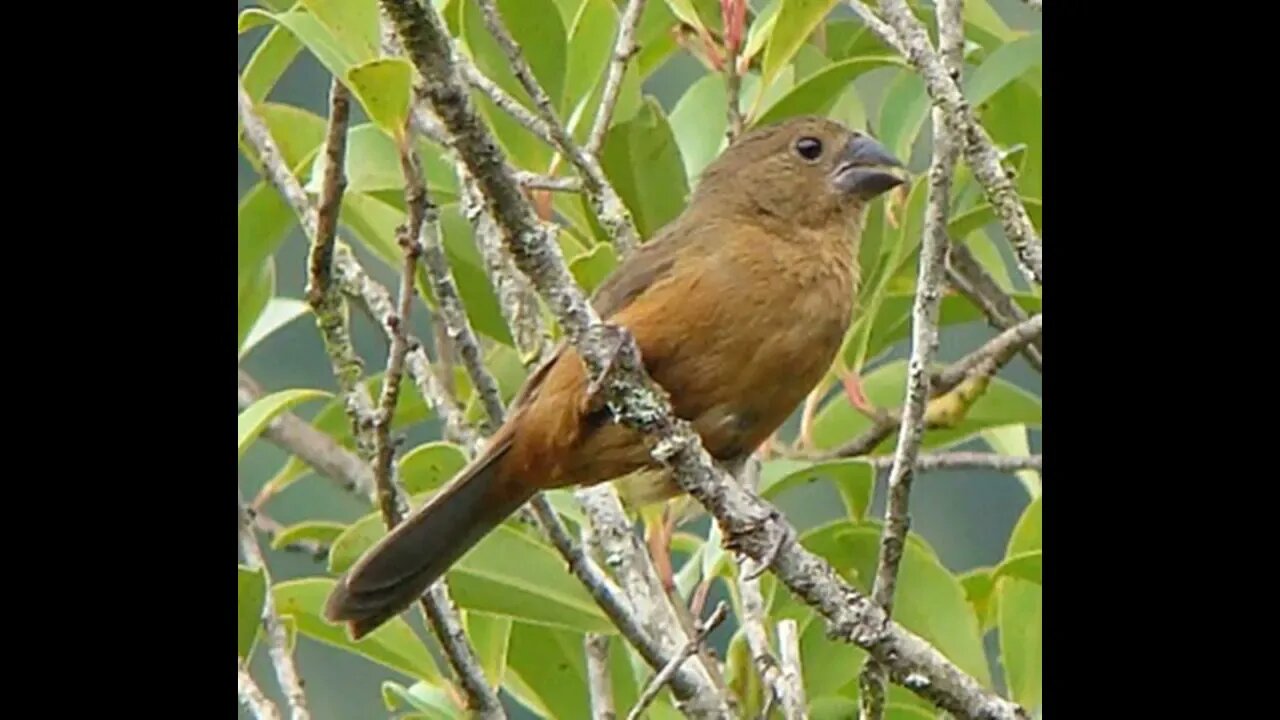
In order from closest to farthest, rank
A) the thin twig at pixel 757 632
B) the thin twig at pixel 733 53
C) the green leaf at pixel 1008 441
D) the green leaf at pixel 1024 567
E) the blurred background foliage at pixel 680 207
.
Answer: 1. the thin twig at pixel 757 632
2. the green leaf at pixel 1024 567
3. the blurred background foliage at pixel 680 207
4. the thin twig at pixel 733 53
5. the green leaf at pixel 1008 441

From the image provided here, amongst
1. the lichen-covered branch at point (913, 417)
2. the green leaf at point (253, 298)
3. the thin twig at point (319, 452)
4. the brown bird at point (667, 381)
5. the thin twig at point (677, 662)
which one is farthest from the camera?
the thin twig at point (319, 452)

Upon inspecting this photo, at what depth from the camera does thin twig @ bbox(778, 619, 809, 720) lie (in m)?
3.01

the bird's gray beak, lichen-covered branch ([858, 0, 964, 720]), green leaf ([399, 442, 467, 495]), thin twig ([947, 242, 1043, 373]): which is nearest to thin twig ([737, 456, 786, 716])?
lichen-covered branch ([858, 0, 964, 720])

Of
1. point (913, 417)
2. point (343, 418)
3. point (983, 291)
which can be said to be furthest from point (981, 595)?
point (343, 418)

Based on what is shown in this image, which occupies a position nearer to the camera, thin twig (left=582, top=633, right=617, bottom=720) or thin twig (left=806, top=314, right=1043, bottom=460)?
thin twig (left=582, top=633, right=617, bottom=720)

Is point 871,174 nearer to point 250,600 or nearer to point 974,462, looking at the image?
point 974,462

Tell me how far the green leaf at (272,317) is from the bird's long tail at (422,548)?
2.19 ft

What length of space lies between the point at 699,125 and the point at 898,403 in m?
0.70

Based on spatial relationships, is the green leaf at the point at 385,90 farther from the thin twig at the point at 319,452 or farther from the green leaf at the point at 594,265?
the thin twig at the point at 319,452

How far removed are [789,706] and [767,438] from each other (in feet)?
3.32

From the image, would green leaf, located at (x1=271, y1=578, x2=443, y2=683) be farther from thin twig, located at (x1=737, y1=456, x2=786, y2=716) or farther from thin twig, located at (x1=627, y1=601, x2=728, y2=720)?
thin twig, located at (x1=627, y1=601, x2=728, y2=720)

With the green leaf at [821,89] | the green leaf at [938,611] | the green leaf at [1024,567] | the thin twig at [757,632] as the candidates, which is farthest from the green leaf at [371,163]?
the green leaf at [1024,567]

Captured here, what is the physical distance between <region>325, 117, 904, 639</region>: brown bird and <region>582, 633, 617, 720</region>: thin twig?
262mm

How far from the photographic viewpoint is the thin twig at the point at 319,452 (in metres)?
4.56
